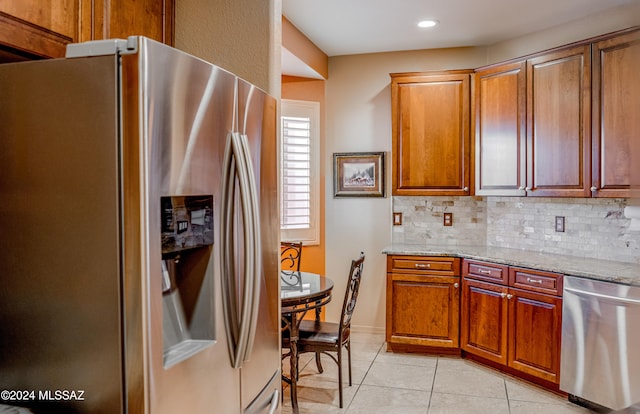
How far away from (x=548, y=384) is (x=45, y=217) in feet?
11.4

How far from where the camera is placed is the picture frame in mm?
4605

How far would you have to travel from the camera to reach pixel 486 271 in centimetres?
371

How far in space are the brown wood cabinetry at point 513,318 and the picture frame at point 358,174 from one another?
1196 millimetres

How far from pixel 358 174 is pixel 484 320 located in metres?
1.79

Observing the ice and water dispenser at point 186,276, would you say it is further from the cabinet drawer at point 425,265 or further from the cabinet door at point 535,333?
the cabinet drawer at point 425,265

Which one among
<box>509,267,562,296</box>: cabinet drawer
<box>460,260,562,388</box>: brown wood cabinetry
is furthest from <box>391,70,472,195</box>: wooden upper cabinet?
<box>509,267,562,296</box>: cabinet drawer

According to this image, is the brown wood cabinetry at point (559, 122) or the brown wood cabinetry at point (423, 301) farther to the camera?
the brown wood cabinetry at point (423, 301)

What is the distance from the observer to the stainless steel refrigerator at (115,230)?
3.32 ft

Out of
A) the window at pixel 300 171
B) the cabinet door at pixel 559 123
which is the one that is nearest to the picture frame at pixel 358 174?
the window at pixel 300 171

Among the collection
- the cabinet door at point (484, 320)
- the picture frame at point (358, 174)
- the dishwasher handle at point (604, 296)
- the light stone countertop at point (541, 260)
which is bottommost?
the cabinet door at point (484, 320)

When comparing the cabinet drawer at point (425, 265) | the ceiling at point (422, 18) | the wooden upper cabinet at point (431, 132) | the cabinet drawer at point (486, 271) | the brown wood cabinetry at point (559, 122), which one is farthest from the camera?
the wooden upper cabinet at point (431, 132)

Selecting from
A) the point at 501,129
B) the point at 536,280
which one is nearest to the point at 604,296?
the point at 536,280

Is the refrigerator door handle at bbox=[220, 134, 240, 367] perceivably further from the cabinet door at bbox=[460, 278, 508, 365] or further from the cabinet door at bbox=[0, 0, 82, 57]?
the cabinet door at bbox=[460, 278, 508, 365]

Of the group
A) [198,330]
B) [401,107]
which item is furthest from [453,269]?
[198,330]
